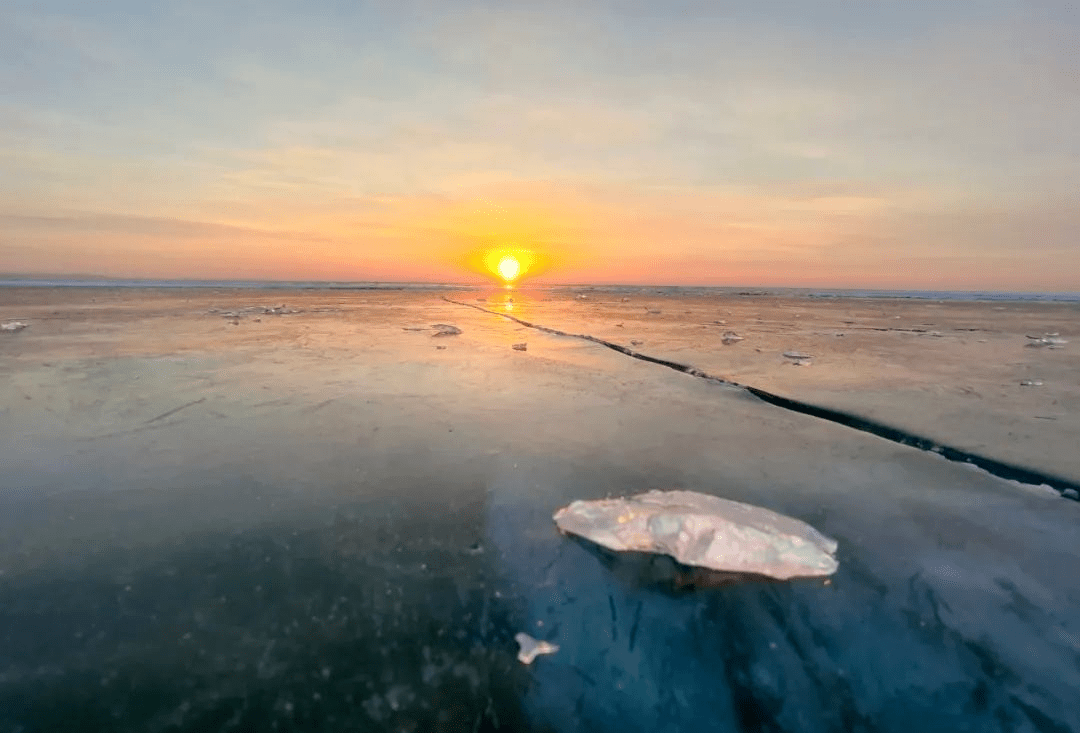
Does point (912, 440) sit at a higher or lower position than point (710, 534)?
lower

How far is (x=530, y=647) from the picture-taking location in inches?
121

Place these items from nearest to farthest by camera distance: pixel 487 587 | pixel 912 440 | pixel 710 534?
pixel 487 587 → pixel 710 534 → pixel 912 440

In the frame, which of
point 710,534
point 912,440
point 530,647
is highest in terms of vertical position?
point 710,534

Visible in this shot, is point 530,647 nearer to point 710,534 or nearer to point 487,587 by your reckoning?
point 487,587

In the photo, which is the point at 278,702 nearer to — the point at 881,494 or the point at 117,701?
the point at 117,701

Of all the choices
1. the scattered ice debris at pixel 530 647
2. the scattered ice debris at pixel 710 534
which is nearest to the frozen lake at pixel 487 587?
the scattered ice debris at pixel 530 647

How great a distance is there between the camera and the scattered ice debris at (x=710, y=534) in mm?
3922

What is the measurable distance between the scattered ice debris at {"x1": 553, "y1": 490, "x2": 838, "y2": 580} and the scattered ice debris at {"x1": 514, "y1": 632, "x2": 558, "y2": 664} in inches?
47.2

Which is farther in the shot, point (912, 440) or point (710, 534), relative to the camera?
point (912, 440)

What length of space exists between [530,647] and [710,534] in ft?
5.37

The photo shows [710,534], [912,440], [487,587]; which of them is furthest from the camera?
[912,440]

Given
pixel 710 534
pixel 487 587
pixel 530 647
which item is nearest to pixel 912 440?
pixel 710 534

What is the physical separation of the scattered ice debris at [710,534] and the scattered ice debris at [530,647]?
1.20 m

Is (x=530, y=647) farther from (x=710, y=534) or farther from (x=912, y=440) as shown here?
(x=912, y=440)
